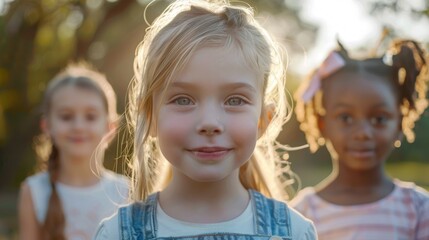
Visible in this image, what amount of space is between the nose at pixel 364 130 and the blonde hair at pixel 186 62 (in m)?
0.73

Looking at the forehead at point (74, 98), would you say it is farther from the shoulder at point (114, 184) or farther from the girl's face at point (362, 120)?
the girl's face at point (362, 120)

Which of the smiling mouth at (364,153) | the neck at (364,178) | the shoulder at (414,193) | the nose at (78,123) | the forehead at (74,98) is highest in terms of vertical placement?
the forehead at (74,98)

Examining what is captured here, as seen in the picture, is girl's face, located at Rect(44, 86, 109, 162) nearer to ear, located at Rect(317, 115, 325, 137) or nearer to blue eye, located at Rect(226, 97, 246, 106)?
ear, located at Rect(317, 115, 325, 137)

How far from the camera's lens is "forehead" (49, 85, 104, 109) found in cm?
505

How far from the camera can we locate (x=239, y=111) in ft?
8.64

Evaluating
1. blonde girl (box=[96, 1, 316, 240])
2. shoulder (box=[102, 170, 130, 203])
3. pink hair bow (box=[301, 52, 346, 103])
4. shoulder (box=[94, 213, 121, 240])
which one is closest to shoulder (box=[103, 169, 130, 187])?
shoulder (box=[102, 170, 130, 203])

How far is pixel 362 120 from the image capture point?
3.79 metres

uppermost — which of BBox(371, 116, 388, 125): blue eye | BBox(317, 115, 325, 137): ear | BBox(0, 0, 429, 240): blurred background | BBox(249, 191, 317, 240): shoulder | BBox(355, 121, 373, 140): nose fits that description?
BBox(0, 0, 429, 240): blurred background

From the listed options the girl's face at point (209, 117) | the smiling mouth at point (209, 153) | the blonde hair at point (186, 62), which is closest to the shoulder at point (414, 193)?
the blonde hair at point (186, 62)

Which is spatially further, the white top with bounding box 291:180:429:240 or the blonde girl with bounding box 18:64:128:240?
the blonde girl with bounding box 18:64:128:240

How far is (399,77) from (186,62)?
164 centimetres

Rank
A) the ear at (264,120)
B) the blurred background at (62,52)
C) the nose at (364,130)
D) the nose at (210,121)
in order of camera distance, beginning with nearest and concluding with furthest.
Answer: the nose at (210,121) → the ear at (264,120) → the nose at (364,130) → the blurred background at (62,52)

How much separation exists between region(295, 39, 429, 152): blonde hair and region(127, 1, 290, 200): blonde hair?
3.09ft

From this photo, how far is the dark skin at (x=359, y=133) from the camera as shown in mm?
3793
